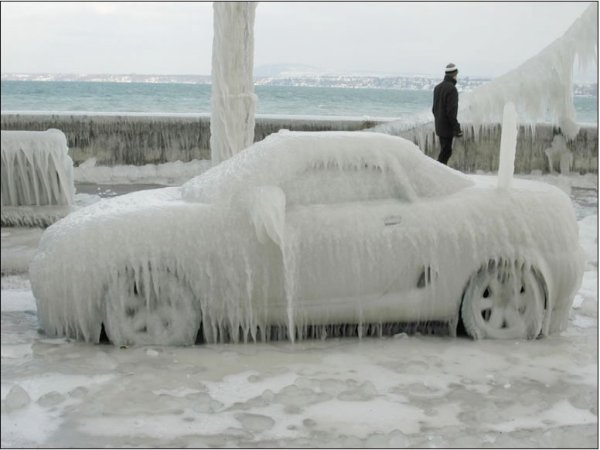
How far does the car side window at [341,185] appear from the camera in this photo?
197 inches

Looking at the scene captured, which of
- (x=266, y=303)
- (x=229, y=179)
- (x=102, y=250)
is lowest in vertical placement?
(x=266, y=303)

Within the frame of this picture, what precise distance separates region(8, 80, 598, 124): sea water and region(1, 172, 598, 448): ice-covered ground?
4001cm

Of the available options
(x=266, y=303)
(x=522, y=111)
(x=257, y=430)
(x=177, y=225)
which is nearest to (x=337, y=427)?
(x=257, y=430)

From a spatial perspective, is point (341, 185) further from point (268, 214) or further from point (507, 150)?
point (507, 150)

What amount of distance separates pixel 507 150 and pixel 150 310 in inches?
118

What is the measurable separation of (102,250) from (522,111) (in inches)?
346

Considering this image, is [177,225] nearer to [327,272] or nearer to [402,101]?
[327,272]

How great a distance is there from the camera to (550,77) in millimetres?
11570

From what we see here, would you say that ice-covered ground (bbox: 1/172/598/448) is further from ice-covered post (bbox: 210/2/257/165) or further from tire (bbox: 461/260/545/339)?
ice-covered post (bbox: 210/2/257/165)

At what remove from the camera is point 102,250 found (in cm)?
472

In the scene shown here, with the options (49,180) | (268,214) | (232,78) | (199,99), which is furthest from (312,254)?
(199,99)

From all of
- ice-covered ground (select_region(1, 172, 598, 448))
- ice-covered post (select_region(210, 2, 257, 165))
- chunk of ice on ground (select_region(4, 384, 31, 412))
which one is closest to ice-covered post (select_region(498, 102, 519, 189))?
ice-covered ground (select_region(1, 172, 598, 448))

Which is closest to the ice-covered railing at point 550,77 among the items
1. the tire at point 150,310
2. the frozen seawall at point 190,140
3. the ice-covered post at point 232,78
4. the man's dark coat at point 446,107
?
the man's dark coat at point 446,107

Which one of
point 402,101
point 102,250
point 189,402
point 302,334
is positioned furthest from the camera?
point 402,101
